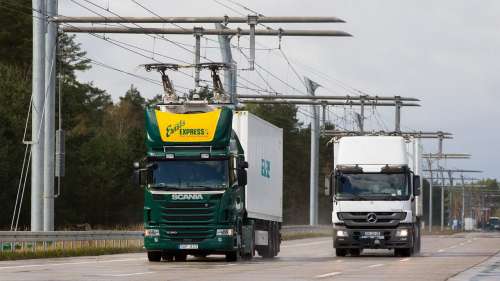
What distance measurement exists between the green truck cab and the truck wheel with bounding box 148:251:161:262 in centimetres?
59

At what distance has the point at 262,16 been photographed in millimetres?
38188

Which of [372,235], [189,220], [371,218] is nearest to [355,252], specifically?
[372,235]

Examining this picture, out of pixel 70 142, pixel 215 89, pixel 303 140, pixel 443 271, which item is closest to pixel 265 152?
pixel 215 89

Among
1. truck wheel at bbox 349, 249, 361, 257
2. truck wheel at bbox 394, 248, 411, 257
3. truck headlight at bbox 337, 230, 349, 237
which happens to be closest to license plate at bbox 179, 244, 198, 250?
truck headlight at bbox 337, 230, 349, 237

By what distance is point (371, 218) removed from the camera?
36438mm

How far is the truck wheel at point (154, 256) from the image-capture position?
3072 centimetres

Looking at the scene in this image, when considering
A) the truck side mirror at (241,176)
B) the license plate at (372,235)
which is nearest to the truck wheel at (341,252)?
the license plate at (372,235)

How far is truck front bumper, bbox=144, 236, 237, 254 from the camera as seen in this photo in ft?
97.2

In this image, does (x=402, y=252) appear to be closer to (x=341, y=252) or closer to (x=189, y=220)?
(x=341, y=252)

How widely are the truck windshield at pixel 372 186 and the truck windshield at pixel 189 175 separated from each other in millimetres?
7615

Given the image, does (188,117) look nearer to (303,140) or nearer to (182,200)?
(182,200)

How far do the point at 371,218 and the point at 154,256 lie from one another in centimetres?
808

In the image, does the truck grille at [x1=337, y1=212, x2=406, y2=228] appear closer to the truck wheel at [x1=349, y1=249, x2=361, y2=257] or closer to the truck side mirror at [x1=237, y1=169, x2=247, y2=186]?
the truck wheel at [x1=349, y1=249, x2=361, y2=257]

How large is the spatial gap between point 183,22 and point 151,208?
1014 cm
